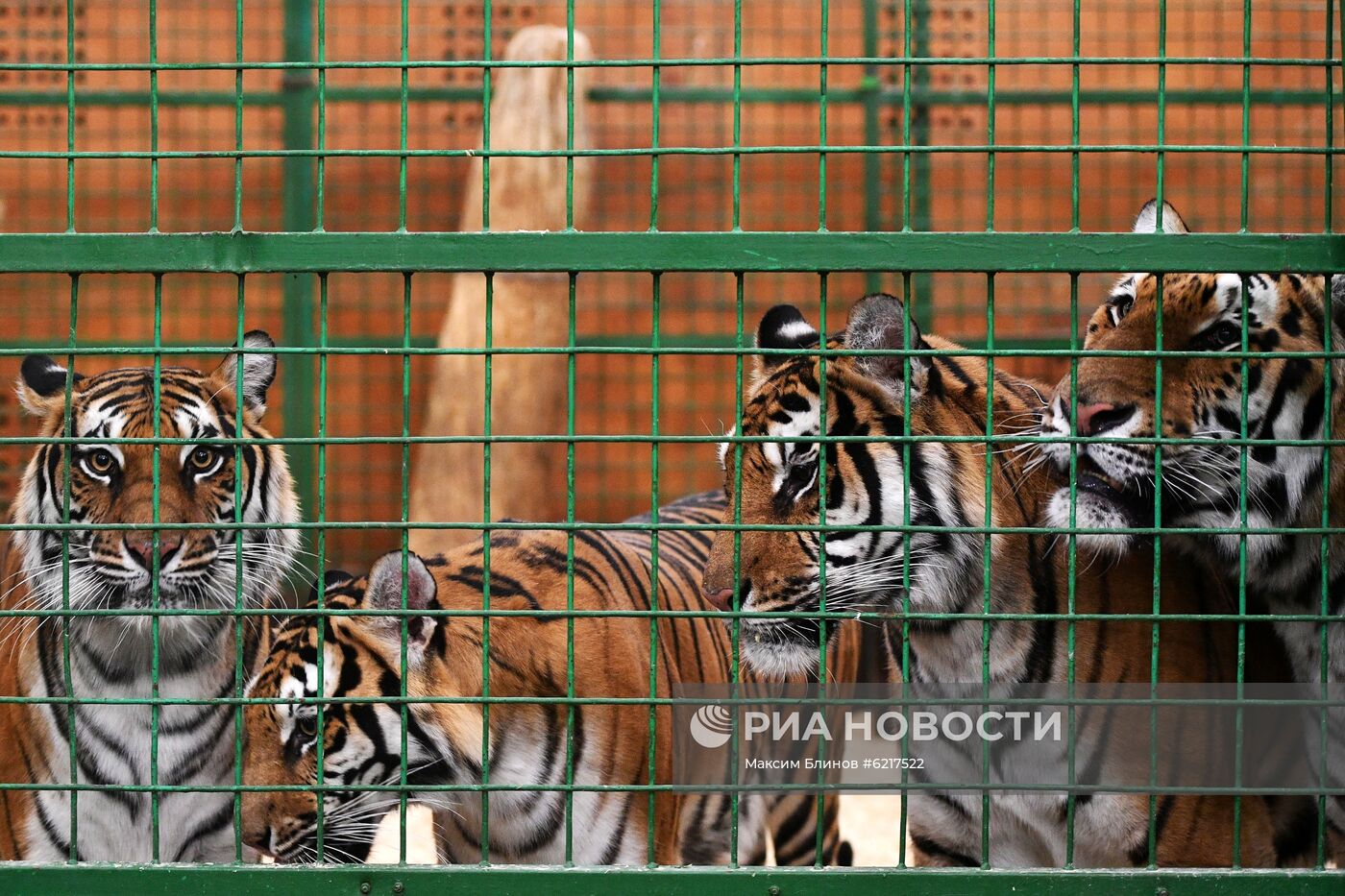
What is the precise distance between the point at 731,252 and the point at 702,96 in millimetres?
4405

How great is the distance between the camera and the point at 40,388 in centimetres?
329

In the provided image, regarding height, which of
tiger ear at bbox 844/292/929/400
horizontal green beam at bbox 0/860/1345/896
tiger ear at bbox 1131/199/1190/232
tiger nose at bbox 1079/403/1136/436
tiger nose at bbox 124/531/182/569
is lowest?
horizontal green beam at bbox 0/860/1345/896

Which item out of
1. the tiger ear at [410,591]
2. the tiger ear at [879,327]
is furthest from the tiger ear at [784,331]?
the tiger ear at [410,591]

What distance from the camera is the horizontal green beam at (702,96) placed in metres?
6.31

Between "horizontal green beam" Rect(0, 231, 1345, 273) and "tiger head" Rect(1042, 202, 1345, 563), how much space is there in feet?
0.96

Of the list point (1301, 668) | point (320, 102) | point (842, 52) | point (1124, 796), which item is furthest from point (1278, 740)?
point (842, 52)

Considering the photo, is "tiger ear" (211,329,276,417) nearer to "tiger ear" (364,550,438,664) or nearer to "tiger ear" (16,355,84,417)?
"tiger ear" (16,355,84,417)

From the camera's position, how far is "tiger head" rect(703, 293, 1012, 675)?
2744 mm

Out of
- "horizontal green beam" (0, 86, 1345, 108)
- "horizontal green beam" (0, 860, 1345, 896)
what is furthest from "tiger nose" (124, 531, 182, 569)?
"horizontal green beam" (0, 86, 1345, 108)

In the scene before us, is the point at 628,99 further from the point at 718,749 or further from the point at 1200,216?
the point at 718,749

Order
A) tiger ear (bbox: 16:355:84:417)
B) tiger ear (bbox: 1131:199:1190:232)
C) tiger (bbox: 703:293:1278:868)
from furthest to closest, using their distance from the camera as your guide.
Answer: tiger ear (bbox: 16:355:84:417) → tiger ear (bbox: 1131:199:1190:232) → tiger (bbox: 703:293:1278:868)

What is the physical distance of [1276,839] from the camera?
2.75 metres

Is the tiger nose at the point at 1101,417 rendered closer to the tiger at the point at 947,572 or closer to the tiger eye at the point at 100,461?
the tiger at the point at 947,572

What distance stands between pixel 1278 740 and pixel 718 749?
1280mm
